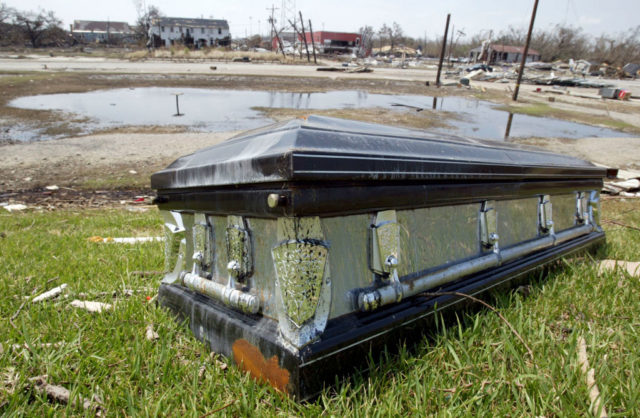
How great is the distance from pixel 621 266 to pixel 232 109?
15898 millimetres

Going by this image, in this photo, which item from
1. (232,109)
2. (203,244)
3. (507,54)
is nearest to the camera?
(203,244)

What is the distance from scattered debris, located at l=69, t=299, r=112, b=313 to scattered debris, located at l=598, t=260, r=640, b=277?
301cm

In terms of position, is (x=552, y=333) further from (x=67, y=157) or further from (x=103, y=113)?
(x=103, y=113)

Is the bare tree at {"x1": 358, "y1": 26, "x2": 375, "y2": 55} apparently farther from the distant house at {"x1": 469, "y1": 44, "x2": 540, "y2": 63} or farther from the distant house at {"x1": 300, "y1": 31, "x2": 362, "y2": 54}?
the distant house at {"x1": 469, "y1": 44, "x2": 540, "y2": 63}

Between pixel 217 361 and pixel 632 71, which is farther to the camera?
pixel 632 71

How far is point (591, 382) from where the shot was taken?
1531mm

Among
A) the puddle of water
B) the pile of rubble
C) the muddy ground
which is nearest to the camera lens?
the pile of rubble

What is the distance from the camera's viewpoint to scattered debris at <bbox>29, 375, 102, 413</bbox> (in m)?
1.50

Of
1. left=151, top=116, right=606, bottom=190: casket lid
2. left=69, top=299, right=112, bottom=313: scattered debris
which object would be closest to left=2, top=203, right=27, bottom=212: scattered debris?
left=69, top=299, right=112, bottom=313: scattered debris

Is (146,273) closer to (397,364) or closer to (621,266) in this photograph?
(397,364)

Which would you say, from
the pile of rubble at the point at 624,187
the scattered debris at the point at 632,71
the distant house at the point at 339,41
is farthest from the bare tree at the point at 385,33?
the pile of rubble at the point at 624,187

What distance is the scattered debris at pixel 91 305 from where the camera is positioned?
2.29 metres

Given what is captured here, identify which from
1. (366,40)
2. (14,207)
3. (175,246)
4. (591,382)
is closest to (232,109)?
(14,207)

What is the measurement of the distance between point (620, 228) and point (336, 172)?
14.1ft
